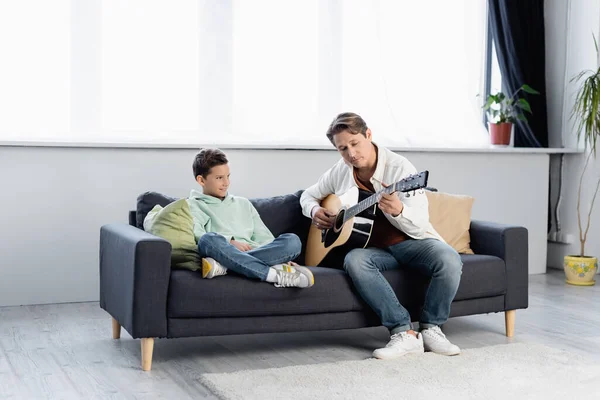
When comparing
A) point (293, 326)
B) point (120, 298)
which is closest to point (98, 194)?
point (120, 298)

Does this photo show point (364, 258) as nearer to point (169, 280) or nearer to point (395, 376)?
point (395, 376)

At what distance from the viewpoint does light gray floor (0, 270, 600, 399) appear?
281 centimetres

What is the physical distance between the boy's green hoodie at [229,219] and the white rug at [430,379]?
0.65 m

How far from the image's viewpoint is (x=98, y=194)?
171 inches

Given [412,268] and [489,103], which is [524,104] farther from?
[412,268]

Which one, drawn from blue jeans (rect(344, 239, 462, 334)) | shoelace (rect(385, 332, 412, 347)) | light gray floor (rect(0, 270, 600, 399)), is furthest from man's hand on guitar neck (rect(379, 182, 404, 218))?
light gray floor (rect(0, 270, 600, 399))

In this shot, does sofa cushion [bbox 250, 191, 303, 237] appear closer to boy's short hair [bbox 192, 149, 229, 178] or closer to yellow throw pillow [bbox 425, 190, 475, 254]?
boy's short hair [bbox 192, 149, 229, 178]

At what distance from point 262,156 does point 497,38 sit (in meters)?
2.00

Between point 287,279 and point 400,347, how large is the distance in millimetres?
526

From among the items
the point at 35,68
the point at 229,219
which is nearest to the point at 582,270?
the point at 229,219

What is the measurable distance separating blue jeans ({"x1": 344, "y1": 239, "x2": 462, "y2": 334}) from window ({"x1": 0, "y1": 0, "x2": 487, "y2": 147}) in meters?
1.64

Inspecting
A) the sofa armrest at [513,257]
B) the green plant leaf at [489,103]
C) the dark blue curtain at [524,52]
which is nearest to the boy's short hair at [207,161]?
the sofa armrest at [513,257]

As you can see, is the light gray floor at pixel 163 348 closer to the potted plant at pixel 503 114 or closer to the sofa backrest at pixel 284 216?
the sofa backrest at pixel 284 216

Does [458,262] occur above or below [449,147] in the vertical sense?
below
